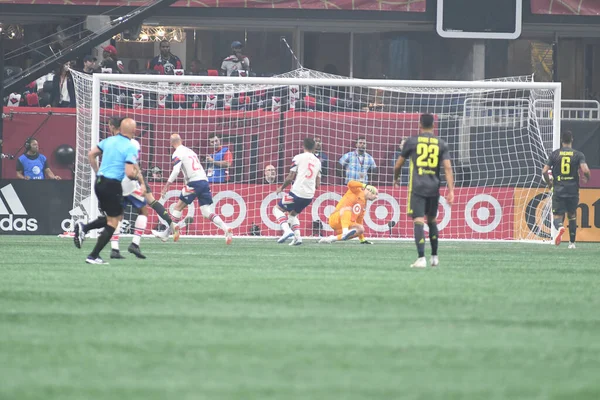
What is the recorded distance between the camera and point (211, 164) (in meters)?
24.7

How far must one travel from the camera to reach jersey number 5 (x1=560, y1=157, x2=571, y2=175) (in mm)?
22000

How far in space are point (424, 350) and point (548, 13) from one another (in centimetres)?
2461

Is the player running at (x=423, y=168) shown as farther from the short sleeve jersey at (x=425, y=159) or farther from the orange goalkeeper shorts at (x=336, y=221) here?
the orange goalkeeper shorts at (x=336, y=221)

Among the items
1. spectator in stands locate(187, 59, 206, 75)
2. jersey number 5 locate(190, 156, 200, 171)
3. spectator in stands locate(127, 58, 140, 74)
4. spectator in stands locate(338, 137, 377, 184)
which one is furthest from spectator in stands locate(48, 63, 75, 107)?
jersey number 5 locate(190, 156, 200, 171)

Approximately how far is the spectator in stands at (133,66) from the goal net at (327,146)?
160 inches

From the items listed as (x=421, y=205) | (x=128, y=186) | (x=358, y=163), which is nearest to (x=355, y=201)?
(x=358, y=163)

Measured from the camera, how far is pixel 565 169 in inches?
870

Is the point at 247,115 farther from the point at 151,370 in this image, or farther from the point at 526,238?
the point at 151,370

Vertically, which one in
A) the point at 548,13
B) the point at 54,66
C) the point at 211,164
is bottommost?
the point at 211,164

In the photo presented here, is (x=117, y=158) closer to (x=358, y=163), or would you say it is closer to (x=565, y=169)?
(x=358, y=163)

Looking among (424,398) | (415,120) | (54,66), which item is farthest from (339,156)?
(424,398)

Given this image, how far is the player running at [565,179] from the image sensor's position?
21.9 meters

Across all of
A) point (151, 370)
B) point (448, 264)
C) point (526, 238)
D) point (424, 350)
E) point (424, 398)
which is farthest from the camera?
point (526, 238)

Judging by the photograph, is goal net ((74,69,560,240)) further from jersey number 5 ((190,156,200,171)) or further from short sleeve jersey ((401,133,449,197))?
short sleeve jersey ((401,133,449,197))
